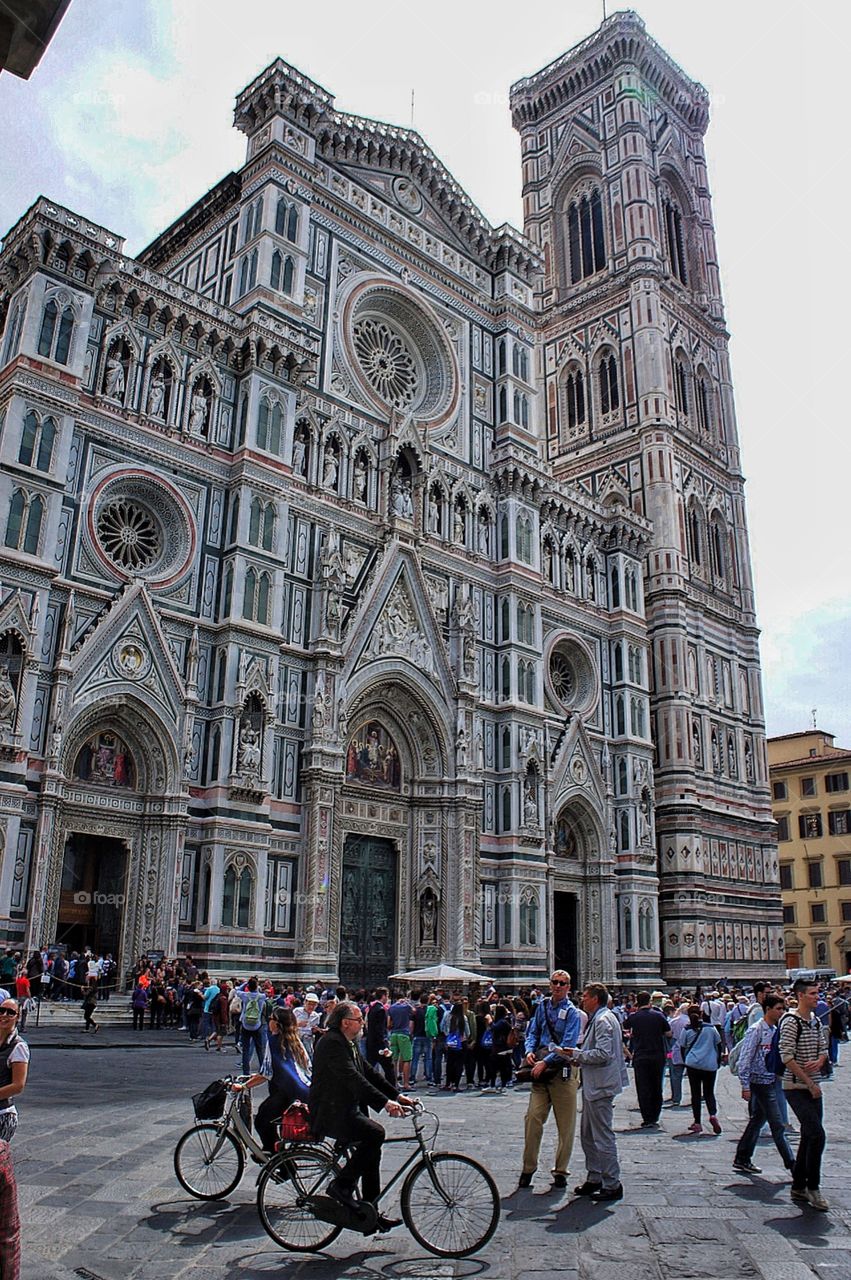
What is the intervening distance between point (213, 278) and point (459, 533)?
420 inches

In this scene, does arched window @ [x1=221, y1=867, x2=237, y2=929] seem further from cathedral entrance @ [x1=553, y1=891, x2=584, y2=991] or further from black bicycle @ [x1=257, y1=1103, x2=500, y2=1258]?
black bicycle @ [x1=257, y1=1103, x2=500, y2=1258]

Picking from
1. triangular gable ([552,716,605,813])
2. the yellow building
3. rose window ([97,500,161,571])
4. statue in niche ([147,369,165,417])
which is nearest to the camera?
rose window ([97,500,161,571])

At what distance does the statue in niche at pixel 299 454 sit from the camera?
28922 millimetres

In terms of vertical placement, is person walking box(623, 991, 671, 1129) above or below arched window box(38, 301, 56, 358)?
below

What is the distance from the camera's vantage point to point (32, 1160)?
28.1 feet

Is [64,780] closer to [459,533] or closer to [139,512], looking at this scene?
[139,512]

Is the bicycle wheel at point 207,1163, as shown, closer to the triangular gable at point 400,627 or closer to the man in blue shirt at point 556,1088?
the man in blue shirt at point 556,1088

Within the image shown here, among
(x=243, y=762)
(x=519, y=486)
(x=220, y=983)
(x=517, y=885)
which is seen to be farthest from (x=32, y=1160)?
(x=519, y=486)

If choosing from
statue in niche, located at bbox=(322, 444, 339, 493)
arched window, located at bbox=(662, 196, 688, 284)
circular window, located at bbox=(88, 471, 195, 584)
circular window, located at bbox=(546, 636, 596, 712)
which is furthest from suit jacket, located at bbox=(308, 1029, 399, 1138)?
arched window, located at bbox=(662, 196, 688, 284)

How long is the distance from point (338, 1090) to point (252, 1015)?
28.5 feet

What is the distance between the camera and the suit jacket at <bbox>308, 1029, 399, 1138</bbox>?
654 centimetres

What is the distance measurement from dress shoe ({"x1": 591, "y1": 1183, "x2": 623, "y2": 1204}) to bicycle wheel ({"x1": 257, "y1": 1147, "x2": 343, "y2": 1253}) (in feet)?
7.75

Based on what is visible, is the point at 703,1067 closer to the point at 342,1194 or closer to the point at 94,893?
the point at 342,1194

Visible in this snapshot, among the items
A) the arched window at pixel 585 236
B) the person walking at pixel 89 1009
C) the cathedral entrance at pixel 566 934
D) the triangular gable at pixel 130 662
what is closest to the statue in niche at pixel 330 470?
the triangular gable at pixel 130 662
